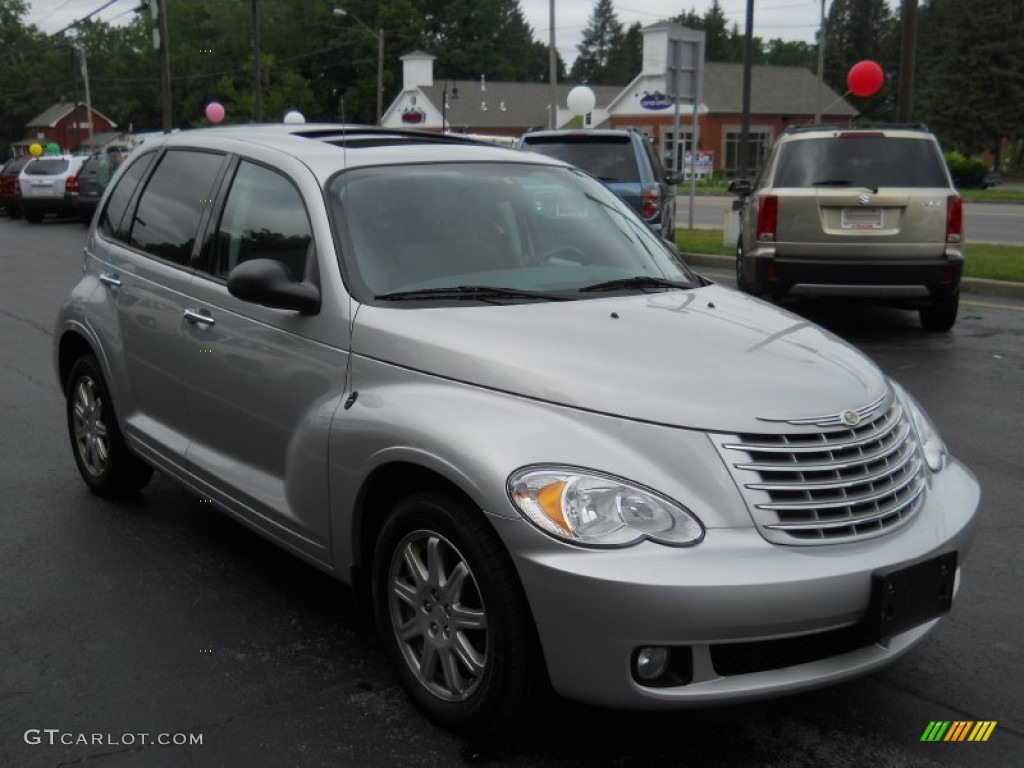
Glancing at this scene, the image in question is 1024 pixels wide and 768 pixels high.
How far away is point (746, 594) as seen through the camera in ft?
9.64

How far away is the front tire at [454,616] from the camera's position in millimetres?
3143

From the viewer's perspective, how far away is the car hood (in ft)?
10.6

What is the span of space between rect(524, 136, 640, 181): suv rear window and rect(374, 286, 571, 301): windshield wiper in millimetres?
10745

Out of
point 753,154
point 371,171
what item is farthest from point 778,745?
point 753,154

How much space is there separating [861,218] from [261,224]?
275 inches

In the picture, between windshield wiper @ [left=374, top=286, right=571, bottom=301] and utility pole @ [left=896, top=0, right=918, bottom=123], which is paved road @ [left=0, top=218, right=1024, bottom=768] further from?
utility pole @ [left=896, top=0, right=918, bottom=123]

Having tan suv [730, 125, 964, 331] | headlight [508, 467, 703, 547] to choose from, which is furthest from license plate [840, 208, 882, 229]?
headlight [508, 467, 703, 547]

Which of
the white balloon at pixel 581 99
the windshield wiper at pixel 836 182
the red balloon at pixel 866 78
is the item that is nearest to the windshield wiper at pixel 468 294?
the windshield wiper at pixel 836 182

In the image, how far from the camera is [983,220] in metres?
25.4

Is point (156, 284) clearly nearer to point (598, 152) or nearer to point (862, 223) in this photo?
point (862, 223)

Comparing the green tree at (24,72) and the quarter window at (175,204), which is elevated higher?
the green tree at (24,72)

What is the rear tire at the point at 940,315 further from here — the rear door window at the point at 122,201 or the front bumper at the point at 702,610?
the front bumper at the point at 702,610

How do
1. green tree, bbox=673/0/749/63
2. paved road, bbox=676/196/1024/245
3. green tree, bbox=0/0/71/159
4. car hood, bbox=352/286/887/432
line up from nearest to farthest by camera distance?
car hood, bbox=352/286/887/432 < paved road, bbox=676/196/1024/245 < green tree, bbox=0/0/71/159 < green tree, bbox=673/0/749/63

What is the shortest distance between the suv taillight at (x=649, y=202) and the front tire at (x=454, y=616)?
10775 mm
